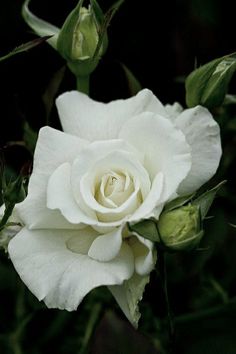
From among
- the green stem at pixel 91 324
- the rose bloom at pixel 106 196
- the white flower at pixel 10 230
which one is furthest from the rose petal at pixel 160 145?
the green stem at pixel 91 324

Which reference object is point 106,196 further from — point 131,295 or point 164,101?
point 164,101

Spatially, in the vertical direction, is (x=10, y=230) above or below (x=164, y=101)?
above

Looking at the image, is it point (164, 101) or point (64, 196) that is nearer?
point (64, 196)

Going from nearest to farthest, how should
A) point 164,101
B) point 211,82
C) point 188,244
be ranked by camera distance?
point 188,244, point 211,82, point 164,101

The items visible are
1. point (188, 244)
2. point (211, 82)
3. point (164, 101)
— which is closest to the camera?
point (188, 244)

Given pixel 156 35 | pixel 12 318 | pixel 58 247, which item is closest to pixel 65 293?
pixel 58 247

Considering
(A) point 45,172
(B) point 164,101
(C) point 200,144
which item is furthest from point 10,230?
(B) point 164,101

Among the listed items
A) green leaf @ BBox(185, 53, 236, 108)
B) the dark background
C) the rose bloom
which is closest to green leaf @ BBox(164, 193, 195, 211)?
the rose bloom
